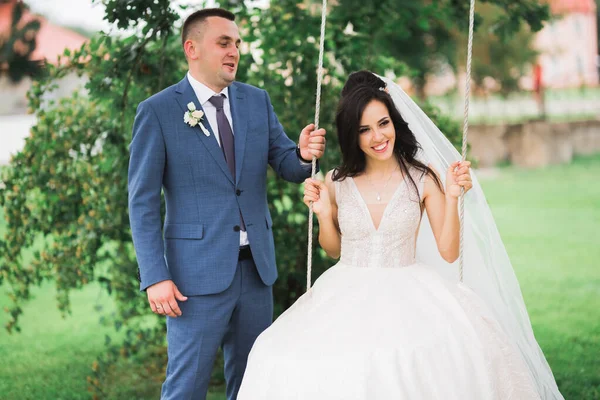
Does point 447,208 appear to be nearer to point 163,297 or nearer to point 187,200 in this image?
point 187,200

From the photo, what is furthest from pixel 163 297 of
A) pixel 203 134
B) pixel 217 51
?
pixel 217 51

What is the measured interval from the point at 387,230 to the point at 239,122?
790 mm

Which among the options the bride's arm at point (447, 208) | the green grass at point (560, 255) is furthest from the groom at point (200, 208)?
the green grass at point (560, 255)

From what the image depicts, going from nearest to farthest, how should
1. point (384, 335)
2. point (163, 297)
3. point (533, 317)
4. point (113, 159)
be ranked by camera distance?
point (384, 335)
point (163, 297)
point (113, 159)
point (533, 317)

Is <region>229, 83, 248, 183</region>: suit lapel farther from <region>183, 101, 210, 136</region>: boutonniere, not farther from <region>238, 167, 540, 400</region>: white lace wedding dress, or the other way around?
<region>238, 167, 540, 400</region>: white lace wedding dress

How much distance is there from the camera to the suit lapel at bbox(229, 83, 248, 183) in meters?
3.50

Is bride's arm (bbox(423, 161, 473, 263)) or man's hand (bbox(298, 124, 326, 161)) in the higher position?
man's hand (bbox(298, 124, 326, 161))

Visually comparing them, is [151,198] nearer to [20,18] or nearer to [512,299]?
[20,18]

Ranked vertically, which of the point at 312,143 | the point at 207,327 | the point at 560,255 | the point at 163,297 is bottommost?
the point at 207,327

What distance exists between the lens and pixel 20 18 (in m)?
3.49

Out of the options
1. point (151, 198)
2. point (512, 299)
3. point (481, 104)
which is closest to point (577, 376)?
point (512, 299)

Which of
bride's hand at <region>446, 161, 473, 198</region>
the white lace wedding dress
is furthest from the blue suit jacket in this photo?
bride's hand at <region>446, 161, 473, 198</region>

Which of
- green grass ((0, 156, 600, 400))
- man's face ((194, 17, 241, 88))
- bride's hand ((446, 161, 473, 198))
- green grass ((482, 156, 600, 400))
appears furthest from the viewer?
green grass ((482, 156, 600, 400))

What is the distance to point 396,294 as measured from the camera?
10.4 ft
